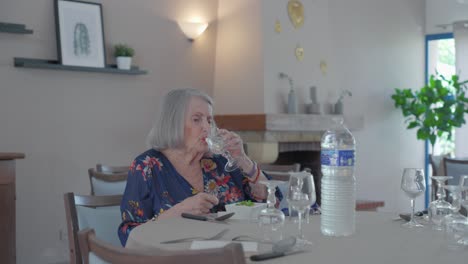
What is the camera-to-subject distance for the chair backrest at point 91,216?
2.05m

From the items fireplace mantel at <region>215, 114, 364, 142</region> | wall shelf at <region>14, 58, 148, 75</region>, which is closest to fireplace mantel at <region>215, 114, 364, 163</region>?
fireplace mantel at <region>215, 114, 364, 142</region>

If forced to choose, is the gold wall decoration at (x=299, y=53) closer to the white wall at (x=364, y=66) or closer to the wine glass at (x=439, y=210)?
the white wall at (x=364, y=66)

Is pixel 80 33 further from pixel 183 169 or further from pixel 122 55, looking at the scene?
pixel 183 169

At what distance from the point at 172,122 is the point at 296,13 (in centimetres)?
372

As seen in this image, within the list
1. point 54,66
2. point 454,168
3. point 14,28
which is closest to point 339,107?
point 454,168

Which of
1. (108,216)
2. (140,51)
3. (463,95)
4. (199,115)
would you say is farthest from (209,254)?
(463,95)

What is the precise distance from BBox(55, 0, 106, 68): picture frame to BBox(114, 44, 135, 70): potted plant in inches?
4.1

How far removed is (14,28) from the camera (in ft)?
14.8

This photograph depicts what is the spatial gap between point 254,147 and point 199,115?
9.80ft

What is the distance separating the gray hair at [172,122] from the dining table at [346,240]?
0.52 metres

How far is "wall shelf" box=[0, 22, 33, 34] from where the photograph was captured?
14.7 feet

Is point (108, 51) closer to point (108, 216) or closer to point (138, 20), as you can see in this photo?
point (138, 20)

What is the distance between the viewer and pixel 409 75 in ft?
25.5

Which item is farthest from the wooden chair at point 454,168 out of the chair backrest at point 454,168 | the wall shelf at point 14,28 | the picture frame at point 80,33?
the wall shelf at point 14,28
